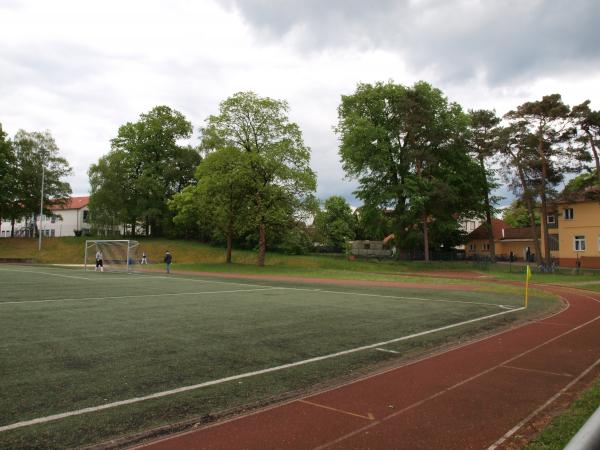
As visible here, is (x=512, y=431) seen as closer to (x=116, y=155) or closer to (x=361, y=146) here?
(x=361, y=146)

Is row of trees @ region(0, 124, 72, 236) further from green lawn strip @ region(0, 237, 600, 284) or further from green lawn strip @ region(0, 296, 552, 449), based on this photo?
green lawn strip @ region(0, 296, 552, 449)

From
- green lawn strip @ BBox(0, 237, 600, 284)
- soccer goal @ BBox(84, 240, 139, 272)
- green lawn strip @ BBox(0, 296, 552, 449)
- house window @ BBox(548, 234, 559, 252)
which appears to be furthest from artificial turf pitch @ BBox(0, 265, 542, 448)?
house window @ BBox(548, 234, 559, 252)

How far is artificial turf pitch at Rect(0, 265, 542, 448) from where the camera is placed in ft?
18.6

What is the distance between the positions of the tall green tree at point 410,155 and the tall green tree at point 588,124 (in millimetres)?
10674

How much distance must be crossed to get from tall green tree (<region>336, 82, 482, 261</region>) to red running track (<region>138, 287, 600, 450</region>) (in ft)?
114

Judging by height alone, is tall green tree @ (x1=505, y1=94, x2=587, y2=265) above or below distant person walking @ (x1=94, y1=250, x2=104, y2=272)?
above

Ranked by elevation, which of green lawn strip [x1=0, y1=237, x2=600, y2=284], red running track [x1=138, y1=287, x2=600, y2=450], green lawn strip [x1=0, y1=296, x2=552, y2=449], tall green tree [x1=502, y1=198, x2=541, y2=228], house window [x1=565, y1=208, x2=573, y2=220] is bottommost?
red running track [x1=138, y1=287, x2=600, y2=450]

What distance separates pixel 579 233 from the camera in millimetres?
47031

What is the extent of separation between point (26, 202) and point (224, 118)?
A: 39.1 m

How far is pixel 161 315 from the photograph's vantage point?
13.2m

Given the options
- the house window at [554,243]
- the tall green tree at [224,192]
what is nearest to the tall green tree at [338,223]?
the tall green tree at [224,192]

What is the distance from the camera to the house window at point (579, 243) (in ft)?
154

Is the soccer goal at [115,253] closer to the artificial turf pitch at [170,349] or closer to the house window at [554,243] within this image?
the artificial turf pitch at [170,349]

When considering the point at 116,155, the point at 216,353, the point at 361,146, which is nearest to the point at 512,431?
the point at 216,353
